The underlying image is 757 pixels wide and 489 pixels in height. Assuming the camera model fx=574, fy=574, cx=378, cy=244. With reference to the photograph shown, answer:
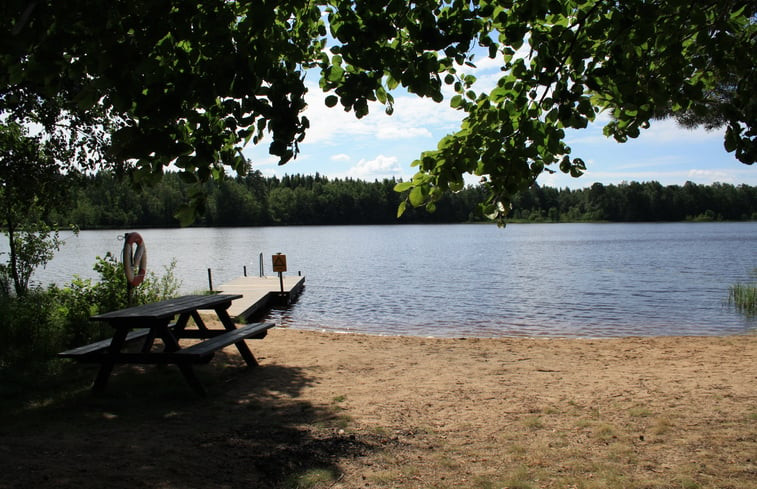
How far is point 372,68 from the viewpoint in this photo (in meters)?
2.99

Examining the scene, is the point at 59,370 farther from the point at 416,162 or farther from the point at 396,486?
the point at 416,162

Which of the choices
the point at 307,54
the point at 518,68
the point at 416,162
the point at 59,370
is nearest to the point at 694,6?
the point at 518,68

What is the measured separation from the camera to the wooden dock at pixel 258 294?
1501cm

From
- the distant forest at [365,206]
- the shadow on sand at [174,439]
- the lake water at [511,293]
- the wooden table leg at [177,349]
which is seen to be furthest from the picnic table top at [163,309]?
the distant forest at [365,206]

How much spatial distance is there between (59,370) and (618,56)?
6.47 meters

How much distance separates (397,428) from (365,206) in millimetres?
133549

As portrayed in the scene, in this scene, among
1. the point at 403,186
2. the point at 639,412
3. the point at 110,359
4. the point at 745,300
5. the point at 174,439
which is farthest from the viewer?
the point at 745,300

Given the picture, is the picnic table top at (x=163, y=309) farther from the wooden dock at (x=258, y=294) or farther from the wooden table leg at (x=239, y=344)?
the wooden dock at (x=258, y=294)

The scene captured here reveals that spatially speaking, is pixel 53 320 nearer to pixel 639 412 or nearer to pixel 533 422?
pixel 533 422

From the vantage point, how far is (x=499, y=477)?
3715mm

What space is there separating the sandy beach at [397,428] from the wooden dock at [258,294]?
24.5 feet

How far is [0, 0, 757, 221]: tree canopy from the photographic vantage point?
2.54 m

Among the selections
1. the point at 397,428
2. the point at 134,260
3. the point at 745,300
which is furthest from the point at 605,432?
the point at 745,300

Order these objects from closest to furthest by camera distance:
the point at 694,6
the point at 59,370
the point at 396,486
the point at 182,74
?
the point at 182,74 < the point at 694,6 < the point at 396,486 < the point at 59,370
